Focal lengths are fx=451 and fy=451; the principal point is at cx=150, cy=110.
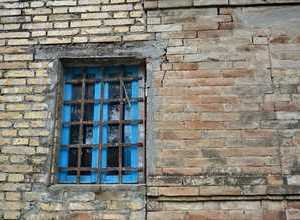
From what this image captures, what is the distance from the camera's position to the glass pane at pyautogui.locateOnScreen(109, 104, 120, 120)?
14.7 feet

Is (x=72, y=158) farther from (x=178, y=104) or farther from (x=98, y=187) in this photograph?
(x=178, y=104)

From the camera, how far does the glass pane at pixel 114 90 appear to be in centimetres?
455

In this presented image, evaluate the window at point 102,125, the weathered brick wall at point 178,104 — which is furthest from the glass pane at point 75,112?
the weathered brick wall at point 178,104

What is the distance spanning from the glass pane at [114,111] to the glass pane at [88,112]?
0.59ft

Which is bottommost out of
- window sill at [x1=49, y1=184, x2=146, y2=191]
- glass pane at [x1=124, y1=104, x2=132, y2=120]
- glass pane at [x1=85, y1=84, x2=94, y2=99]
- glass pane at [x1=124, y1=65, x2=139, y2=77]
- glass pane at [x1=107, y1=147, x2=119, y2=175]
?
window sill at [x1=49, y1=184, x2=146, y2=191]

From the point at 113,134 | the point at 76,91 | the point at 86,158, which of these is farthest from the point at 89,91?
the point at 86,158

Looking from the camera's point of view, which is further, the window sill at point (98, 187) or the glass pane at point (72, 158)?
the glass pane at point (72, 158)

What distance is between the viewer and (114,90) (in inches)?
180

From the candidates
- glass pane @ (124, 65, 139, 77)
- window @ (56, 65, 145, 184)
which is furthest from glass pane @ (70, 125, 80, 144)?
glass pane @ (124, 65, 139, 77)

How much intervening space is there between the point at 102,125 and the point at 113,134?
14cm

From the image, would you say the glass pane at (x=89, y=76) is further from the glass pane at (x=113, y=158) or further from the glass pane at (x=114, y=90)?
the glass pane at (x=113, y=158)

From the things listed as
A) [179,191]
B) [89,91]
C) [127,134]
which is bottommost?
[179,191]

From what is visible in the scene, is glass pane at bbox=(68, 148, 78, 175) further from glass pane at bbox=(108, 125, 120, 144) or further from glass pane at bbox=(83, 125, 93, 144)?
glass pane at bbox=(108, 125, 120, 144)

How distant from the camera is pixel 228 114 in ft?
14.0
